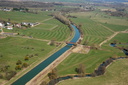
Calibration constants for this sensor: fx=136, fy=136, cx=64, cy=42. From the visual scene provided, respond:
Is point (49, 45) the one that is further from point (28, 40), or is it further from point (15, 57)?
point (15, 57)

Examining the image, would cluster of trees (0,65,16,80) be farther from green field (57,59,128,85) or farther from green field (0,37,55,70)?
green field (57,59,128,85)

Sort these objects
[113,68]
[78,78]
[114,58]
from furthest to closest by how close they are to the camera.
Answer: [114,58]
[113,68]
[78,78]

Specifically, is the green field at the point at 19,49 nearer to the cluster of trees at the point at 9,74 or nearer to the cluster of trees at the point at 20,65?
the cluster of trees at the point at 20,65

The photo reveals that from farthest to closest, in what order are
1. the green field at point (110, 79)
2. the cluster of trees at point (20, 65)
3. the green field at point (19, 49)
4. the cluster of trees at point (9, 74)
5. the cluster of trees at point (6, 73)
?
the green field at point (19, 49)
the cluster of trees at point (20, 65)
the cluster of trees at point (6, 73)
the green field at point (110, 79)
the cluster of trees at point (9, 74)

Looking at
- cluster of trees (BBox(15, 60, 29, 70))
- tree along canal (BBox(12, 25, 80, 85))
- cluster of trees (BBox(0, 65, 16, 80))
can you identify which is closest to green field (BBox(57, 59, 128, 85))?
tree along canal (BBox(12, 25, 80, 85))

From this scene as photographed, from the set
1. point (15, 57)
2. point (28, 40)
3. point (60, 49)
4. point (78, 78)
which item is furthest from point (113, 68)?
point (28, 40)

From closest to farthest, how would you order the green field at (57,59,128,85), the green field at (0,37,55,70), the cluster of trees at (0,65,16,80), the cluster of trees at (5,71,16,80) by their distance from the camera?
the cluster of trees at (5,71,16,80) < the green field at (57,59,128,85) < the cluster of trees at (0,65,16,80) < the green field at (0,37,55,70)

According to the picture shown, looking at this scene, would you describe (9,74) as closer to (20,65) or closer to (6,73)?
(6,73)

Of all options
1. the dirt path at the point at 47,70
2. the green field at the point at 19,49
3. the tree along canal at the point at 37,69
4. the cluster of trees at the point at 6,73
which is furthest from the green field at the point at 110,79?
the green field at the point at 19,49
